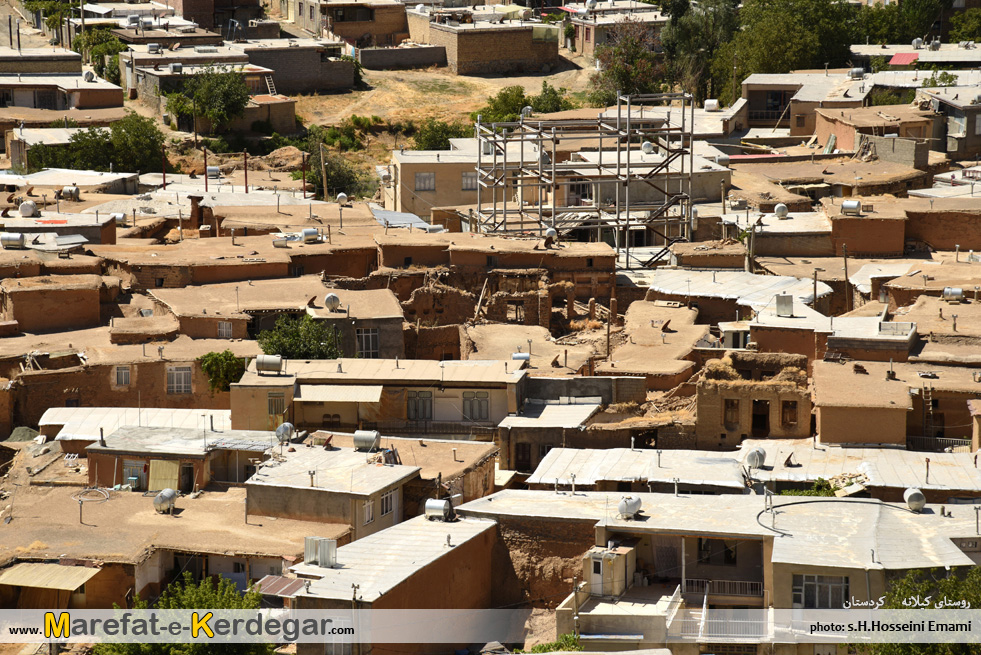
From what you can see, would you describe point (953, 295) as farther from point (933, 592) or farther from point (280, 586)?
point (280, 586)

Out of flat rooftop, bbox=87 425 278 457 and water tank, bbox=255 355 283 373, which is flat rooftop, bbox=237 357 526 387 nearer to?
water tank, bbox=255 355 283 373

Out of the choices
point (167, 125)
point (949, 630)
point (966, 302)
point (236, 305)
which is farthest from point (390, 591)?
point (167, 125)

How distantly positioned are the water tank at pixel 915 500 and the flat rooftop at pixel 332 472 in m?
10.1

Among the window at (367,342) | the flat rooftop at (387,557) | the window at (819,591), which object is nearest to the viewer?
the flat rooftop at (387,557)

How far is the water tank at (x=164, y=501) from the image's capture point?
37500 millimetres

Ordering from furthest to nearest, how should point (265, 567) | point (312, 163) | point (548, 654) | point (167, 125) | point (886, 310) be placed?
point (167, 125), point (312, 163), point (886, 310), point (265, 567), point (548, 654)

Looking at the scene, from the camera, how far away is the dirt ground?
3467 inches

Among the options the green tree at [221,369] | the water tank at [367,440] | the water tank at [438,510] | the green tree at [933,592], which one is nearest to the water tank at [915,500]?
the green tree at [933,592]

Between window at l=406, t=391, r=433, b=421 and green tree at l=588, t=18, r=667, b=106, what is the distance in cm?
4533

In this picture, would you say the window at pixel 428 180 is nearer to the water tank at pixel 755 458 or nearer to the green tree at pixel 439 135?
the green tree at pixel 439 135

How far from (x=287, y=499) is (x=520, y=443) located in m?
6.85

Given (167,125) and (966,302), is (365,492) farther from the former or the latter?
(167,125)

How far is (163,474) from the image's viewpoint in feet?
129

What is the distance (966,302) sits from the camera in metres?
49.8
